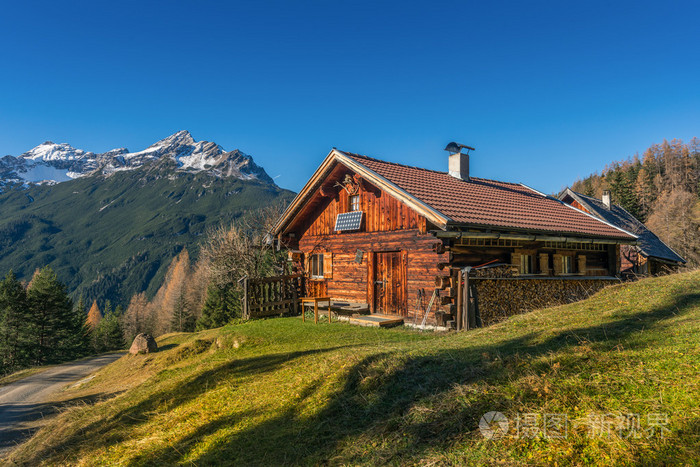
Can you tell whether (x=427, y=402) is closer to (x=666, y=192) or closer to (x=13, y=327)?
(x=13, y=327)

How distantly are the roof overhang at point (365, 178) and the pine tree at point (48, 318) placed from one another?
27.6 m

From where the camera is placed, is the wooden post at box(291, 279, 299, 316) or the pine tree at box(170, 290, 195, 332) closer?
the wooden post at box(291, 279, 299, 316)

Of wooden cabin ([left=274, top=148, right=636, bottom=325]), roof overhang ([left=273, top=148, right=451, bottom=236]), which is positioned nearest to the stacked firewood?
wooden cabin ([left=274, top=148, right=636, bottom=325])

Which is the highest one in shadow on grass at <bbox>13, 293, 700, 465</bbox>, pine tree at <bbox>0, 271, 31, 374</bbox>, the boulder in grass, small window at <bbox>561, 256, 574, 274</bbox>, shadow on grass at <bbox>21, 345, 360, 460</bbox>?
small window at <bbox>561, 256, 574, 274</bbox>

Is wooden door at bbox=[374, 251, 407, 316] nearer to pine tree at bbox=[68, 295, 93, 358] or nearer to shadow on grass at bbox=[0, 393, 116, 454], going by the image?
shadow on grass at bbox=[0, 393, 116, 454]

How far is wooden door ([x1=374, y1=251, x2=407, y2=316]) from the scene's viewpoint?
14.4 meters

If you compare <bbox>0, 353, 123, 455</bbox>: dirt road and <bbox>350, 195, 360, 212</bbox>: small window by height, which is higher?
<bbox>350, 195, 360, 212</bbox>: small window

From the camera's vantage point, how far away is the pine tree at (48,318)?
34.6 metres

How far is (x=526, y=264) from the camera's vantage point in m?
15.2

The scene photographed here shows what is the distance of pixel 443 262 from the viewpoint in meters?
12.9

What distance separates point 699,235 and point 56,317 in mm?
64009

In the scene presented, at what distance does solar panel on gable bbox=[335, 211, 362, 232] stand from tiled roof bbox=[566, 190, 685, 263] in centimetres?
1918

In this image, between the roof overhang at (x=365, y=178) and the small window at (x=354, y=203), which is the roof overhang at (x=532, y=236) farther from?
the small window at (x=354, y=203)

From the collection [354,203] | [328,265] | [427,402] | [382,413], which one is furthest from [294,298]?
[427,402]
